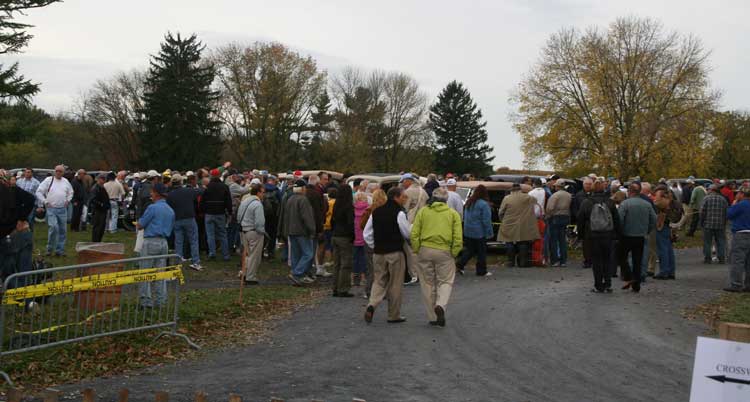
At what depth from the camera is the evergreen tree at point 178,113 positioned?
60.4 metres

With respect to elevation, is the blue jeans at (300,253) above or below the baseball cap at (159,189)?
below

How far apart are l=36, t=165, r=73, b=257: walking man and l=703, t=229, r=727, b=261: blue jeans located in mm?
16242

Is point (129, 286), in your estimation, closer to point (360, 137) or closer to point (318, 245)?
point (318, 245)

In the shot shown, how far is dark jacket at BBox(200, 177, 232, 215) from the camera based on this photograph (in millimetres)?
17766

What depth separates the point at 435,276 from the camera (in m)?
11.3

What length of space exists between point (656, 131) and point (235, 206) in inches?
1445

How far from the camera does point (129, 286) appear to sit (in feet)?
31.9

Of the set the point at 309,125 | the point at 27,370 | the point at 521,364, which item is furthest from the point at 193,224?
A: the point at 309,125

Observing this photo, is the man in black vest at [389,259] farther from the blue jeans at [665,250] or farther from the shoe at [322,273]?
the blue jeans at [665,250]

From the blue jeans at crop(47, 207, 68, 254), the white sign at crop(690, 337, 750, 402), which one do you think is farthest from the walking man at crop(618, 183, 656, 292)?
the blue jeans at crop(47, 207, 68, 254)

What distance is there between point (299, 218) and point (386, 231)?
414 cm

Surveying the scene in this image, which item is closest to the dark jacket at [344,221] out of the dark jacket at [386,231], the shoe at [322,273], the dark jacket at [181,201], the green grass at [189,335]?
the green grass at [189,335]

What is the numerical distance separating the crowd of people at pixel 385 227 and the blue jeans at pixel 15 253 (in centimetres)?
2

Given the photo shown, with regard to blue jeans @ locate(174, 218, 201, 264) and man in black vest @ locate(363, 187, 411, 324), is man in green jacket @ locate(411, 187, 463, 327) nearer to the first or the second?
man in black vest @ locate(363, 187, 411, 324)
